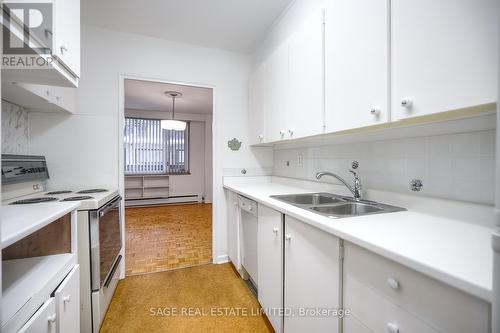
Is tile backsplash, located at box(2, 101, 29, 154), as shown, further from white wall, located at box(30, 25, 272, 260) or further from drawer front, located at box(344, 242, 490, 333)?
drawer front, located at box(344, 242, 490, 333)

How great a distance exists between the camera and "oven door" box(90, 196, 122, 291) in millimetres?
1449

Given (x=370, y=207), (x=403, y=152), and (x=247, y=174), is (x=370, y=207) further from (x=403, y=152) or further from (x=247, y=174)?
(x=247, y=174)

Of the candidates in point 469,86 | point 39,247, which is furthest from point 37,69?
point 469,86

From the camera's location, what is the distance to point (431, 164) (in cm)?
110

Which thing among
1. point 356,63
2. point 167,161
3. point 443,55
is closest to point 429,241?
point 443,55

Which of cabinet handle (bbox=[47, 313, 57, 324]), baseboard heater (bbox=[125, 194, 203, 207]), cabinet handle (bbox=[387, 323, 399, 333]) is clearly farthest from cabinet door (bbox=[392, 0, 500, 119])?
baseboard heater (bbox=[125, 194, 203, 207])

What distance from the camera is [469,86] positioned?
2.26 ft

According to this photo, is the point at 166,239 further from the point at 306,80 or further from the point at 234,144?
the point at 306,80

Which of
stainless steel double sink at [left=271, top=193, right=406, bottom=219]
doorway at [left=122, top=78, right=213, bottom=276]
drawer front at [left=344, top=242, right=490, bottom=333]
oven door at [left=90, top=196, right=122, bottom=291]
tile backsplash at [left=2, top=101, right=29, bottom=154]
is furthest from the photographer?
doorway at [left=122, top=78, right=213, bottom=276]

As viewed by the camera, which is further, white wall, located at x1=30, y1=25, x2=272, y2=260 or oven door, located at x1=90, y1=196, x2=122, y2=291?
white wall, located at x1=30, y1=25, x2=272, y2=260

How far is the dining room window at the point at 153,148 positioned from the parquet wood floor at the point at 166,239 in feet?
3.80

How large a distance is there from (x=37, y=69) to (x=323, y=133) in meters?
1.52

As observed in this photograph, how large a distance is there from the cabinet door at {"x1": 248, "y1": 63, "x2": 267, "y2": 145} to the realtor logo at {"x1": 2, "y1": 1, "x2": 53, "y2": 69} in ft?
5.28

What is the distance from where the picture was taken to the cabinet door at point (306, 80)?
1372 mm
